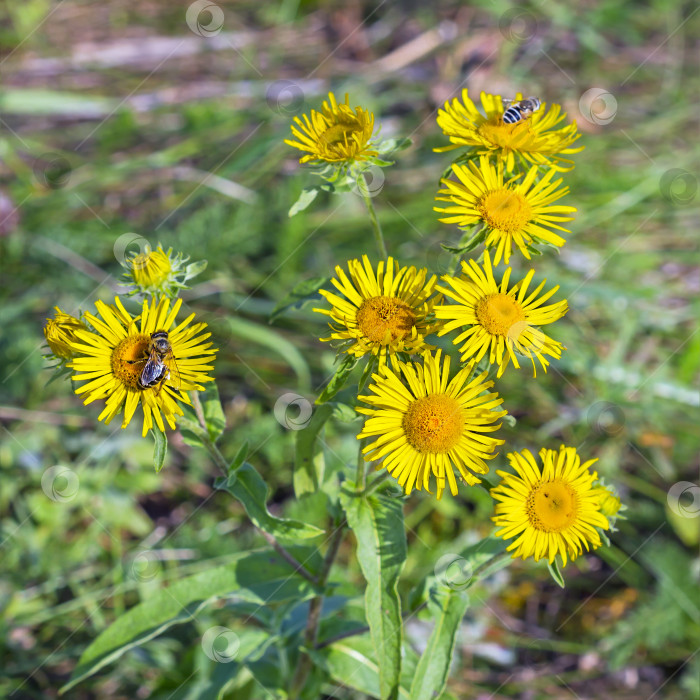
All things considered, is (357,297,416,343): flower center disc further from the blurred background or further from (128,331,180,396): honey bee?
(128,331,180,396): honey bee

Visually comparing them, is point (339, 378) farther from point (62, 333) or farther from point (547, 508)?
point (62, 333)

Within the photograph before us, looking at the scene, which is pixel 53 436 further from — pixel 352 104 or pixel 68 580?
pixel 352 104

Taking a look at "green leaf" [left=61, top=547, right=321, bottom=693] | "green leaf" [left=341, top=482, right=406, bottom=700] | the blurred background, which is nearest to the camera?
"green leaf" [left=341, top=482, right=406, bottom=700]

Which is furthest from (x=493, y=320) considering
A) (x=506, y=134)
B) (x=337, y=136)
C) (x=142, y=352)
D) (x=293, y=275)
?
(x=293, y=275)

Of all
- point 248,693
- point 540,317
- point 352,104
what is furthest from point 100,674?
point 352,104

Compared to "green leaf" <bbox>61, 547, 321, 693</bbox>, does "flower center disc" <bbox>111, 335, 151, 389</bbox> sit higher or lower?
higher

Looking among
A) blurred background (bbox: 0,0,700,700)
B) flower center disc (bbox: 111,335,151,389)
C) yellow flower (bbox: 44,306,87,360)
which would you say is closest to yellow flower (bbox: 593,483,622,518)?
blurred background (bbox: 0,0,700,700)
